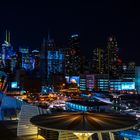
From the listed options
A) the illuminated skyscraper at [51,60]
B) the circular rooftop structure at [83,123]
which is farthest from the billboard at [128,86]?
the circular rooftop structure at [83,123]

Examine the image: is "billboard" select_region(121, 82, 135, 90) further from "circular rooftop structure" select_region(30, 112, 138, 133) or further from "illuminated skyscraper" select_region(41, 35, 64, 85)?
"circular rooftop structure" select_region(30, 112, 138, 133)

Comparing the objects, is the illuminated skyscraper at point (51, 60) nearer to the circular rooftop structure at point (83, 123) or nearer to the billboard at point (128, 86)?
the billboard at point (128, 86)

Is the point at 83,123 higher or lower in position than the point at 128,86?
higher

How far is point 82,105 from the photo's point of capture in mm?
44062

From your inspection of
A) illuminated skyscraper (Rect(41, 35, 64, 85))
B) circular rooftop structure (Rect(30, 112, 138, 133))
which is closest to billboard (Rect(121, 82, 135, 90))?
illuminated skyscraper (Rect(41, 35, 64, 85))

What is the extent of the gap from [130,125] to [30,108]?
8.02 meters

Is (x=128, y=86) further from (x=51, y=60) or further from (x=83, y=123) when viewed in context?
(x=83, y=123)

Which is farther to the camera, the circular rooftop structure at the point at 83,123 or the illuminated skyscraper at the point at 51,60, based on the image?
the illuminated skyscraper at the point at 51,60

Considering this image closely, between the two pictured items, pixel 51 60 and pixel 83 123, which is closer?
pixel 83 123

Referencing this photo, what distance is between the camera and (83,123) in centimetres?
1077

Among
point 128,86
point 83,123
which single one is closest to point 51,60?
point 128,86

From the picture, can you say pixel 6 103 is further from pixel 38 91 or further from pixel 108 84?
pixel 108 84

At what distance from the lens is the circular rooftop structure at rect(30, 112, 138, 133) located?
10102mm

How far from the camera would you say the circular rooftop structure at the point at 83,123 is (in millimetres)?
10102
